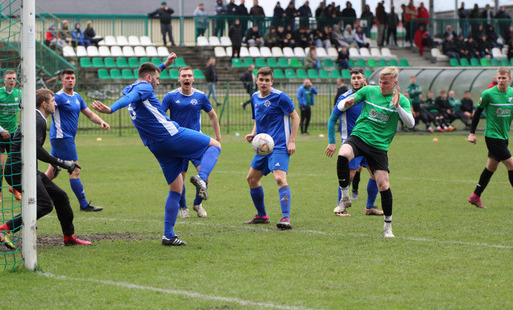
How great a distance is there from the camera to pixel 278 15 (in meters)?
36.8

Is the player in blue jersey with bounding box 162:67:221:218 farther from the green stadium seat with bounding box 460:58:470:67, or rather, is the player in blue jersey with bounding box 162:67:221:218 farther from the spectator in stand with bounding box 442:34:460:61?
the spectator in stand with bounding box 442:34:460:61

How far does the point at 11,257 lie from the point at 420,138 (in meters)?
19.1

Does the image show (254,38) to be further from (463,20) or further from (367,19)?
(463,20)

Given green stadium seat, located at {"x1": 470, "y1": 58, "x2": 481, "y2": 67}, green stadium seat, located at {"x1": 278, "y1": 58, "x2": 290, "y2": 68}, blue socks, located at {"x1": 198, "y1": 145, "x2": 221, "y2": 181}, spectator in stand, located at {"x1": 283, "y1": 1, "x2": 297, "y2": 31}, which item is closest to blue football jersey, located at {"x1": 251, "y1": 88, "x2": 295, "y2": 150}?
blue socks, located at {"x1": 198, "y1": 145, "x2": 221, "y2": 181}

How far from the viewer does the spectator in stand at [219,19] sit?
36344 millimetres

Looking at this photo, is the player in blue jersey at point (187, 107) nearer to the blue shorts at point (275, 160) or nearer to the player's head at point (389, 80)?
the blue shorts at point (275, 160)

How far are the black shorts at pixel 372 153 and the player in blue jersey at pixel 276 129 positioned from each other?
85cm

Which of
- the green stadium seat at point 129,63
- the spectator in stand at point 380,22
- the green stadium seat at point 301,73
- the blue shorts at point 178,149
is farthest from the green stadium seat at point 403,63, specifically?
the blue shorts at point 178,149

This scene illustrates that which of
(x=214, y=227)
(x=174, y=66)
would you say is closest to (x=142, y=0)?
(x=174, y=66)

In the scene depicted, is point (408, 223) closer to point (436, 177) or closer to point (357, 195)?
point (357, 195)

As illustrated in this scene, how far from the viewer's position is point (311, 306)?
17.8 ft

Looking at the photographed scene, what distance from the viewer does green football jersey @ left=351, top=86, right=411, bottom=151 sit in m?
8.19

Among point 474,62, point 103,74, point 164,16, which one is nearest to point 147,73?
point 103,74

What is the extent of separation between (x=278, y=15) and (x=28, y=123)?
3124cm
